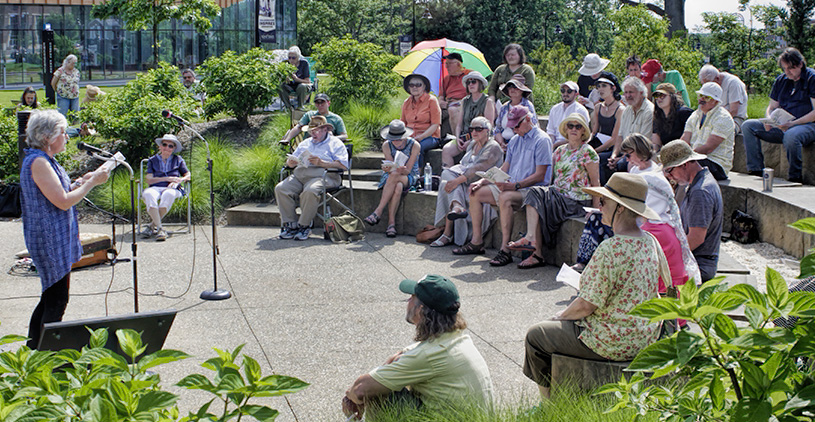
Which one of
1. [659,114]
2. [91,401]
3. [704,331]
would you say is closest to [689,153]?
[659,114]

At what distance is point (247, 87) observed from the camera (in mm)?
14422

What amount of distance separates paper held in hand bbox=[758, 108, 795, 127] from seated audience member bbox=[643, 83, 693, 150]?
3.95 feet

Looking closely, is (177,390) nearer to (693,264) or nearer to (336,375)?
(336,375)

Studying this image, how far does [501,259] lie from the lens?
8.72 metres

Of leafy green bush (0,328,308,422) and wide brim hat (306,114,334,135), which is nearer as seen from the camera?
leafy green bush (0,328,308,422)

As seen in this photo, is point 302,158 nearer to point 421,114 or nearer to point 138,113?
point 421,114

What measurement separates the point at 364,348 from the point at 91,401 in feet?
13.9

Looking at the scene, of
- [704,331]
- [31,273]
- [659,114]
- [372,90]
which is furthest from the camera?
[372,90]

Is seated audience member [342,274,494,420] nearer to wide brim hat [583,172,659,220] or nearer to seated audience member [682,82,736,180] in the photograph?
wide brim hat [583,172,659,220]

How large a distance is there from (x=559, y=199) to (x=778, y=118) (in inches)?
131

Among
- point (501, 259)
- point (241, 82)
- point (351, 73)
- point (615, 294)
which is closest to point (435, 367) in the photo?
point (615, 294)

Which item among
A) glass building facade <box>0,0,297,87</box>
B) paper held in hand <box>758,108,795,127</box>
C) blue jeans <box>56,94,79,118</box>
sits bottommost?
paper held in hand <box>758,108,795,127</box>

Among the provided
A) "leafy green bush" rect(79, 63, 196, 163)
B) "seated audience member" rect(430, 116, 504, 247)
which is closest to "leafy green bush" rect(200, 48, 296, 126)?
"leafy green bush" rect(79, 63, 196, 163)

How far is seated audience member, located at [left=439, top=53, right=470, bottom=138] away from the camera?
39.9 ft
